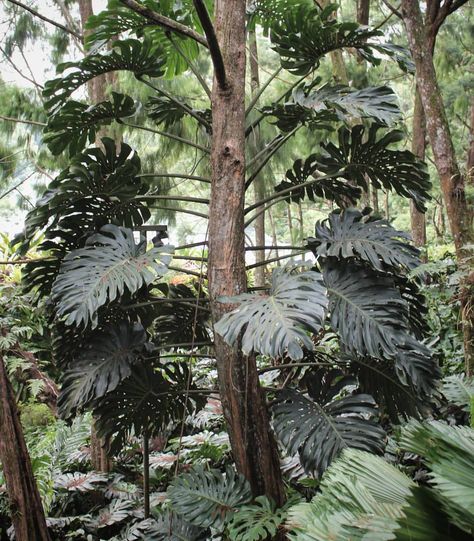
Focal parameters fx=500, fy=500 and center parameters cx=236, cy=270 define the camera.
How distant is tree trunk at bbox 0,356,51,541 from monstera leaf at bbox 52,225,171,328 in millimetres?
297

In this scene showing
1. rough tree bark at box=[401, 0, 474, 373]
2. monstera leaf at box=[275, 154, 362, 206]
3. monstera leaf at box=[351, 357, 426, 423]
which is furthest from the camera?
rough tree bark at box=[401, 0, 474, 373]

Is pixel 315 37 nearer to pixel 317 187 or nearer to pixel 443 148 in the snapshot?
pixel 317 187

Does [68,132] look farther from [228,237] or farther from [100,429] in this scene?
[100,429]

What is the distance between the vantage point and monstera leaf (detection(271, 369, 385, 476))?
154cm

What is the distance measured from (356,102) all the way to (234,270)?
0.73 metres

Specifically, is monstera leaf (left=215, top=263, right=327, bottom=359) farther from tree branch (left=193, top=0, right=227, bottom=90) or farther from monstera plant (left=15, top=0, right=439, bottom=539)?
tree branch (left=193, top=0, right=227, bottom=90)

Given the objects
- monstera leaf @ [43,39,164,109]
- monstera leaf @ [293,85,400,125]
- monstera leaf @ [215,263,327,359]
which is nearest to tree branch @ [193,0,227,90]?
monstera leaf @ [293,85,400,125]

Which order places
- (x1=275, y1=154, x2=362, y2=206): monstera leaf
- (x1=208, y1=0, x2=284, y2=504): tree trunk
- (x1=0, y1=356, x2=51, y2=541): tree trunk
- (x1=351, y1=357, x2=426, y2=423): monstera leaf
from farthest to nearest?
(x1=275, y1=154, x2=362, y2=206): monstera leaf < (x1=351, y1=357, x2=426, y2=423): monstera leaf < (x1=208, y1=0, x2=284, y2=504): tree trunk < (x1=0, y1=356, x2=51, y2=541): tree trunk

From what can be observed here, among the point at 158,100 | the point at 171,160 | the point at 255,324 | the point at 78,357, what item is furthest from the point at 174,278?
the point at 255,324

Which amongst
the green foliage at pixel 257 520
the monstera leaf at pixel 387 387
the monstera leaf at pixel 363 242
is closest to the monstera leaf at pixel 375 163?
the monstera leaf at pixel 363 242

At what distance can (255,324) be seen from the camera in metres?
1.36

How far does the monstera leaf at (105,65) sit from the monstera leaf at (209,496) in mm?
1544

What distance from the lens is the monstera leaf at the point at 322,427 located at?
5.04 ft

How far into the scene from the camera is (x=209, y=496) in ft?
5.42
